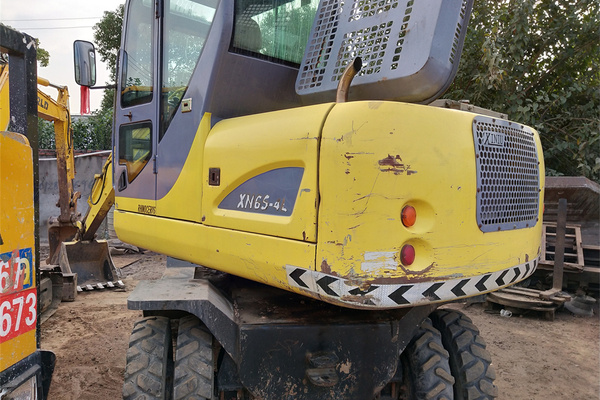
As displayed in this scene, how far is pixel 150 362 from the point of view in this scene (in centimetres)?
261

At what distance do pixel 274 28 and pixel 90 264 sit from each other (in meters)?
5.90

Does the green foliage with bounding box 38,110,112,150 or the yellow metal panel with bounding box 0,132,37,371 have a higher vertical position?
the green foliage with bounding box 38,110,112,150

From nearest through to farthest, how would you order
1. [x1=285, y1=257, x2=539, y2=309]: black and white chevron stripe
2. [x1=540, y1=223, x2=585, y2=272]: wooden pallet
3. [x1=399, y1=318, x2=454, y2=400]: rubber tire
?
[x1=285, y1=257, x2=539, y2=309]: black and white chevron stripe → [x1=399, y1=318, x2=454, y2=400]: rubber tire → [x1=540, y1=223, x2=585, y2=272]: wooden pallet

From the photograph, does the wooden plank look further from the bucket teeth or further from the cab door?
the bucket teeth

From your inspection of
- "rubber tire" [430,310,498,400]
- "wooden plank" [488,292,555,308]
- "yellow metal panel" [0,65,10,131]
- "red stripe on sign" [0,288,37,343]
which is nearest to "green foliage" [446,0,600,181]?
"wooden plank" [488,292,555,308]

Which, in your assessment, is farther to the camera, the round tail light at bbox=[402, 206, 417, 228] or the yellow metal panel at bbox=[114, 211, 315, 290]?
the yellow metal panel at bbox=[114, 211, 315, 290]

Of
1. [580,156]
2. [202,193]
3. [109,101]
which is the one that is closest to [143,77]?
[202,193]

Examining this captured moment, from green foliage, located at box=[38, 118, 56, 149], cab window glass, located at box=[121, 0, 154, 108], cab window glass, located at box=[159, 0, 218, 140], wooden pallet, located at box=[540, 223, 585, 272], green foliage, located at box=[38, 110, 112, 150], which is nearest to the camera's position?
cab window glass, located at box=[159, 0, 218, 140]

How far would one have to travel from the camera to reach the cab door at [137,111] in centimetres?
320

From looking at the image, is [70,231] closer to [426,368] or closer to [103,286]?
[103,286]

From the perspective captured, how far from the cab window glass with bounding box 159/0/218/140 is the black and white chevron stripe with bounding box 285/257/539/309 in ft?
4.97

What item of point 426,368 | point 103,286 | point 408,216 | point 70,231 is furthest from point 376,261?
point 70,231

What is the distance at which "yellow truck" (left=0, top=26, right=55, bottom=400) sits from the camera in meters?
1.81

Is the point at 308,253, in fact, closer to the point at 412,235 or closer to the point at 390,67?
the point at 412,235
